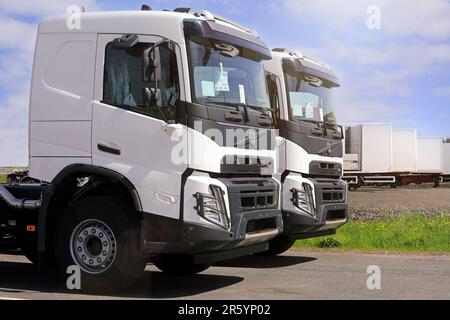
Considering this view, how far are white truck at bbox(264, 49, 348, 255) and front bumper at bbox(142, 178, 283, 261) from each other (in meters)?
1.76

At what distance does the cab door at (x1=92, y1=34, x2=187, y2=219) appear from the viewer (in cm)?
707

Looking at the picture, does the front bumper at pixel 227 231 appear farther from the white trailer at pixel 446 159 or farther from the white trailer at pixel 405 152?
the white trailer at pixel 446 159

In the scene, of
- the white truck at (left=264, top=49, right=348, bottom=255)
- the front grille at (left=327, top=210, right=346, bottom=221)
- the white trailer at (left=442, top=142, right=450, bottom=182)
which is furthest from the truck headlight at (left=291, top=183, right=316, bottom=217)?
the white trailer at (left=442, top=142, right=450, bottom=182)

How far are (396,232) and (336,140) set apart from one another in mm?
4207

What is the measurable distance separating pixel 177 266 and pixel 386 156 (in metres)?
Result: 32.0

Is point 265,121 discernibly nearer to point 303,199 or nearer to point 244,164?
point 244,164

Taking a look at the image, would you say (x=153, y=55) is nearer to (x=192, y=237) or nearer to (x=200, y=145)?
(x=200, y=145)

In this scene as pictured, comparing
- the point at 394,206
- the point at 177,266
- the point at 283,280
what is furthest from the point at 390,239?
the point at 394,206

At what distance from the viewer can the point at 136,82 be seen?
7.27 metres

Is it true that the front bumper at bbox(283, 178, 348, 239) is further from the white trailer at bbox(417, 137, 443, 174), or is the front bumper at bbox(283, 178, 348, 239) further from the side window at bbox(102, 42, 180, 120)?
the white trailer at bbox(417, 137, 443, 174)

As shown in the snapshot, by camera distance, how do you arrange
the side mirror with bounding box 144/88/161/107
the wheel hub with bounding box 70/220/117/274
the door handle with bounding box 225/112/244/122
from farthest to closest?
the door handle with bounding box 225/112/244/122 < the wheel hub with bounding box 70/220/117/274 < the side mirror with bounding box 144/88/161/107

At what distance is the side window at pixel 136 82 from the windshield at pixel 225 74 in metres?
0.27

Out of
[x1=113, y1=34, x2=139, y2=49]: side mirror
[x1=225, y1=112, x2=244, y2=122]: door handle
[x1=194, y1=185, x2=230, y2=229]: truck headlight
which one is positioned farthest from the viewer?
[x1=225, y1=112, x2=244, y2=122]: door handle
